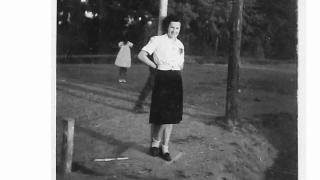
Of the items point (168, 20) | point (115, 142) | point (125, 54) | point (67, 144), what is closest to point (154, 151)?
point (115, 142)

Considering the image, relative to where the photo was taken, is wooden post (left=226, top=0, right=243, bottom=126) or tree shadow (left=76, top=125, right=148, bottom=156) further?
wooden post (left=226, top=0, right=243, bottom=126)

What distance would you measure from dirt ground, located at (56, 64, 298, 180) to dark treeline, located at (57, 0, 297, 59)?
0.13 meters

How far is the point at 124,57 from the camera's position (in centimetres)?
302

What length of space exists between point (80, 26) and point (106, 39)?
214 millimetres

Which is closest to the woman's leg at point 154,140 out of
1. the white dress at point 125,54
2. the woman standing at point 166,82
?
the woman standing at point 166,82

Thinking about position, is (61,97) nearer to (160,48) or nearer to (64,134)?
(64,134)

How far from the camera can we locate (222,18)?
3125 mm

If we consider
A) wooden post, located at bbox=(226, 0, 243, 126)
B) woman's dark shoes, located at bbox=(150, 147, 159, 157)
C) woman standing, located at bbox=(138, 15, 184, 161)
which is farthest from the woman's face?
woman's dark shoes, located at bbox=(150, 147, 159, 157)

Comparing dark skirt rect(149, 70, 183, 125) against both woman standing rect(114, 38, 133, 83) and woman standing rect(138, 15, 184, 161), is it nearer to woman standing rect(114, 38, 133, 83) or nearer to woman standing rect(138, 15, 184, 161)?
woman standing rect(138, 15, 184, 161)

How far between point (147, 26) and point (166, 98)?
52cm

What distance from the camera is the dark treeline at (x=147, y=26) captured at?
304 centimetres

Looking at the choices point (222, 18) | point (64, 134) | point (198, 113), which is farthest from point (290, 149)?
point (64, 134)

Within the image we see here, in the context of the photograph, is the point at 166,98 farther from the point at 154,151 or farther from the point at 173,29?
the point at 173,29

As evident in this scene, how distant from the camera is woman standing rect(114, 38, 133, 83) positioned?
3.01 meters
